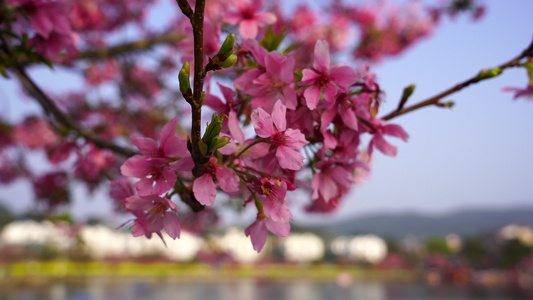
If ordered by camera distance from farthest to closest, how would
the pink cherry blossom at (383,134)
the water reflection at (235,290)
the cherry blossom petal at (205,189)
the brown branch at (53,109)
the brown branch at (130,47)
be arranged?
the water reflection at (235,290), the brown branch at (130,47), the brown branch at (53,109), the pink cherry blossom at (383,134), the cherry blossom petal at (205,189)

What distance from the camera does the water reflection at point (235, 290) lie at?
53.7ft

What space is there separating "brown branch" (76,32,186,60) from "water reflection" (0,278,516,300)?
13259mm

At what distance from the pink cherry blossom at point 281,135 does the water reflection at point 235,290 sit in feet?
51.3

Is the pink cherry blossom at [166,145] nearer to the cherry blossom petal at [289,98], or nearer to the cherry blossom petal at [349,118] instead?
the cherry blossom petal at [289,98]

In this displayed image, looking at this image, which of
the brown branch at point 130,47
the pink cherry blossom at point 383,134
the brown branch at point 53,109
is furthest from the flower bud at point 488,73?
the brown branch at point 130,47

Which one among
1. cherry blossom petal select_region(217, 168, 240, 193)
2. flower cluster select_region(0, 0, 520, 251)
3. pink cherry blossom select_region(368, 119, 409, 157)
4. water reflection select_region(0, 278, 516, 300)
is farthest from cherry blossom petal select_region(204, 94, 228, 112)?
water reflection select_region(0, 278, 516, 300)

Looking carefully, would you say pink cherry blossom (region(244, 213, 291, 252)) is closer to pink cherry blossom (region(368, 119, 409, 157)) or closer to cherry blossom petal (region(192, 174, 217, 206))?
cherry blossom petal (region(192, 174, 217, 206))

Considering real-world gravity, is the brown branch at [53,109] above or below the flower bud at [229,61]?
above

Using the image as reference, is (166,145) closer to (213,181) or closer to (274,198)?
(213,181)

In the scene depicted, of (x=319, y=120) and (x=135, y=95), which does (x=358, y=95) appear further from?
(x=135, y=95)

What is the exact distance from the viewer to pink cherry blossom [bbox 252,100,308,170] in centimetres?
65

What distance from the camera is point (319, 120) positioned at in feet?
2.50

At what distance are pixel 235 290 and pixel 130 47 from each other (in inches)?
946

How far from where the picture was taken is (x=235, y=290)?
2516 centimetres
